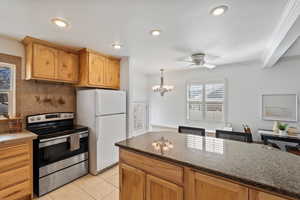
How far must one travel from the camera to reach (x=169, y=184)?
124 centimetres

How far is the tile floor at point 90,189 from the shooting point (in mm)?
2143

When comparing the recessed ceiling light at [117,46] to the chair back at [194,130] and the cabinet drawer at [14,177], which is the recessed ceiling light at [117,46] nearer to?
the chair back at [194,130]

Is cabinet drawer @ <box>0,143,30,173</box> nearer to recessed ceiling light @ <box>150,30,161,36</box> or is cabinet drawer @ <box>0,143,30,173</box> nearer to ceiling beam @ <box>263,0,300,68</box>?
recessed ceiling light @ <box>150,30,161,36</box>

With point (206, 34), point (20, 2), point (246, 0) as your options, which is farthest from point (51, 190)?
point (246, 0)

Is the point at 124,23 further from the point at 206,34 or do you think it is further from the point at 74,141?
the point at 74,141

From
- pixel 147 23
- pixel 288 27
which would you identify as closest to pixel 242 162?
pixel 288 27

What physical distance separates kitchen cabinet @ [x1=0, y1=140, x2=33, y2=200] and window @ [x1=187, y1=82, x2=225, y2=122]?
390cm

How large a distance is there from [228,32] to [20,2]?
2480mm

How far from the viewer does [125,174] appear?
5.16ft

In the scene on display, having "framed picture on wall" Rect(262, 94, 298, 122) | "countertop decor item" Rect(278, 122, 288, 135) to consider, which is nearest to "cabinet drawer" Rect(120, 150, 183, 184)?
"countertop decor item" Rect(278, 122, 288, 135)

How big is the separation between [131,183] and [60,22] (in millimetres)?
2060

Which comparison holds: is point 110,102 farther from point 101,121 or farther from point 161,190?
point 161,190

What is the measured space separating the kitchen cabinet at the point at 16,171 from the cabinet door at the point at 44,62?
110 centimetres

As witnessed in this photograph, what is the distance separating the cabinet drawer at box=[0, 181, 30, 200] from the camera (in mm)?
1798
